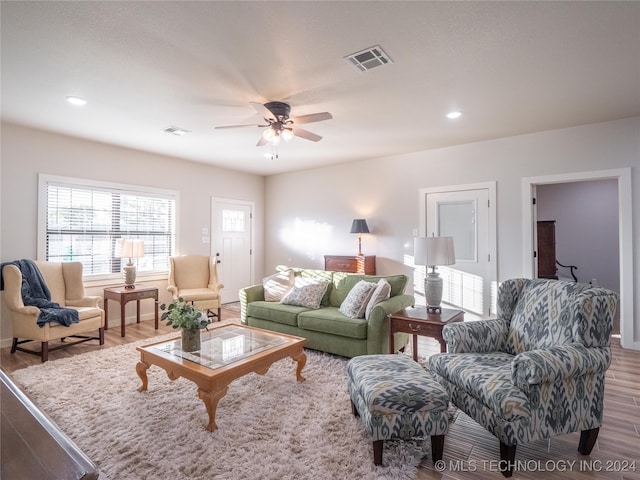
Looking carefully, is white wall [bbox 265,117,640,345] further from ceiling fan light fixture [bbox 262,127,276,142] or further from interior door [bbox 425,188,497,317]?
ceiling fan light fixture [bbox 262,127,276,142]

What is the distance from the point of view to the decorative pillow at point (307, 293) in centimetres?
392

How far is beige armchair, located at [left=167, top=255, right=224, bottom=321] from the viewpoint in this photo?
16.0 ft

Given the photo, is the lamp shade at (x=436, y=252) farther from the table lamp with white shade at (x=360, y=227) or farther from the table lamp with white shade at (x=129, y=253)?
the table lamp with white shade at (x=129, y=253)

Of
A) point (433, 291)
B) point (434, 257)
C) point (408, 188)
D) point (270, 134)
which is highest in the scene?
point (270, 134)

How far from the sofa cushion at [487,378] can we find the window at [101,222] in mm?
4551

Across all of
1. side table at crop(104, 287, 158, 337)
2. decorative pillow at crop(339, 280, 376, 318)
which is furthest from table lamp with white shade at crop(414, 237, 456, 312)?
side table at crop(104, 287, 158, 337)

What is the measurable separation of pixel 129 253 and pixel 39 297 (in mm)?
1091

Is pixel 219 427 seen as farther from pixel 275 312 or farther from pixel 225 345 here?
pixel 275 312

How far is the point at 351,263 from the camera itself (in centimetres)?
552

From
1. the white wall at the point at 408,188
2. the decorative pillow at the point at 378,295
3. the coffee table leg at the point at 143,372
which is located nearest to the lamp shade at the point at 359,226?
the white wall at the point at 408,188

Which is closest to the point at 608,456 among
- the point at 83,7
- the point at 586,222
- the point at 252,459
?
the point at 252,459

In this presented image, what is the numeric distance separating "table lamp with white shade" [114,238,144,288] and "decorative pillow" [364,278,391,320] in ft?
10.7

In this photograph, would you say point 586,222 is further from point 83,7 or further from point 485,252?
point 83,7

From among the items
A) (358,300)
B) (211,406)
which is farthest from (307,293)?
(211,406)
